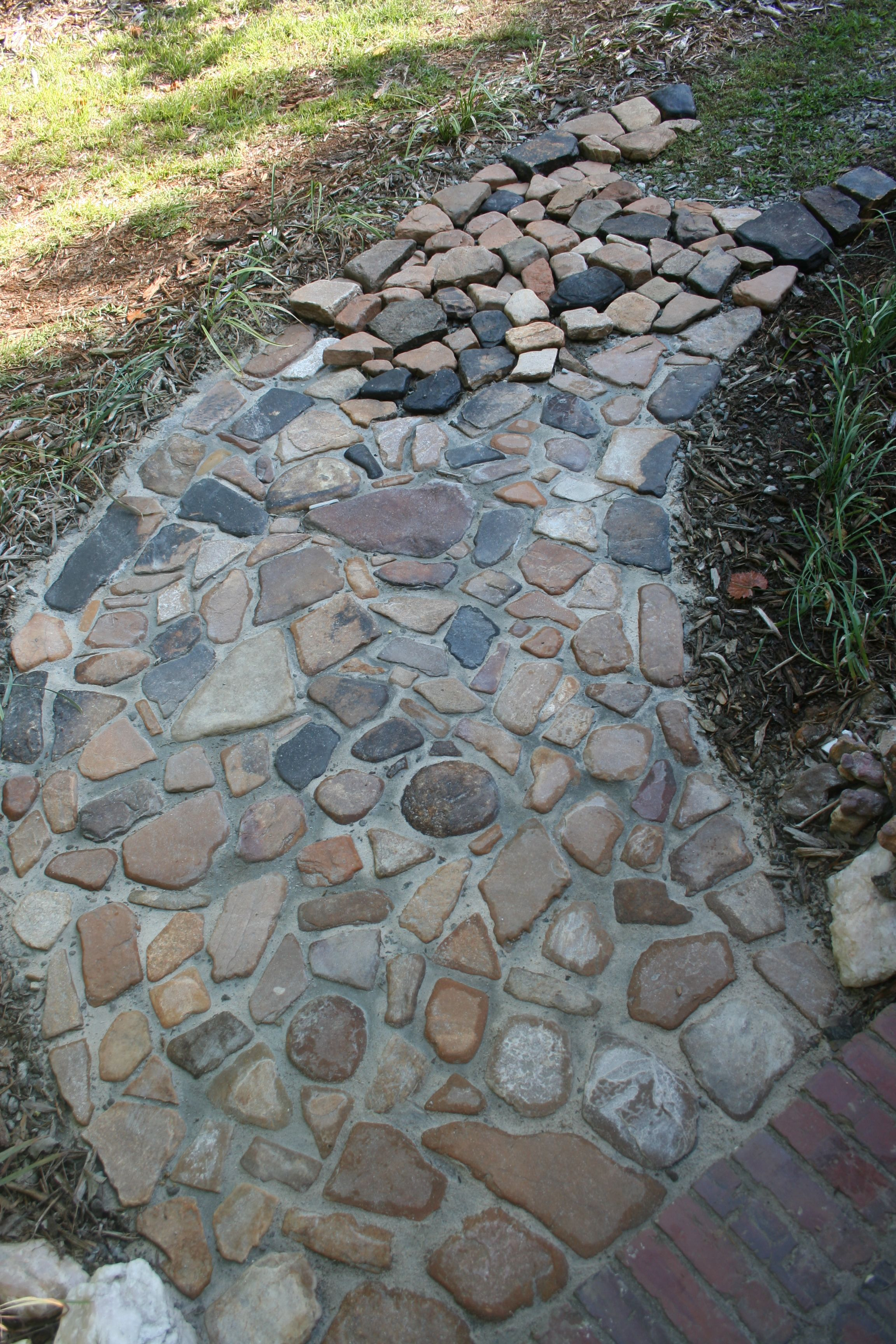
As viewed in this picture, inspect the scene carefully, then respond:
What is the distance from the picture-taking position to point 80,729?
2.25 metres

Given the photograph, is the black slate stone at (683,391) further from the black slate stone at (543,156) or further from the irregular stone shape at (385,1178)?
the irregular stone shape at (385,1178)

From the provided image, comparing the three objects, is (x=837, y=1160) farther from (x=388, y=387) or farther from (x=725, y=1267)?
(x=388, y=387)

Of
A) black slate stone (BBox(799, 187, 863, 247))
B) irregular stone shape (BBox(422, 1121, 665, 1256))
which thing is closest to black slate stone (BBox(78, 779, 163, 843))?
irregular stone shape (BBox(422, 1121, 665, 1256))

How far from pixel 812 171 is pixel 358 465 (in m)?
2.18

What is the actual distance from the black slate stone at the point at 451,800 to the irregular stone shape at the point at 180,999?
0.55m

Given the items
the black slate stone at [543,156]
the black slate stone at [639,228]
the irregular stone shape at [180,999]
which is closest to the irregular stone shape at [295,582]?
the irregular stone shape at [180,999]

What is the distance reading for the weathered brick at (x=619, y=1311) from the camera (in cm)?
138

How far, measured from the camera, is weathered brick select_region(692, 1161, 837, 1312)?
4.52 feet

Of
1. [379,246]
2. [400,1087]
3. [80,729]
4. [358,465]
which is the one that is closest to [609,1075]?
[400,1087]

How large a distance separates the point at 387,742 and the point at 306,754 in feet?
0.65

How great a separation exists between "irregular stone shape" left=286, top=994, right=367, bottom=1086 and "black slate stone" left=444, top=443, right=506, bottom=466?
1.60 meters

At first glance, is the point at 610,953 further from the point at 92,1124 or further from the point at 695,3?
the point at 695,3

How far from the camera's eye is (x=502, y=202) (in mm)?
3520

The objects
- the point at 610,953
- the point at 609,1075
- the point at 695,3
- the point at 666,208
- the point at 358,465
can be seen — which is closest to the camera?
the point at 609,1075
